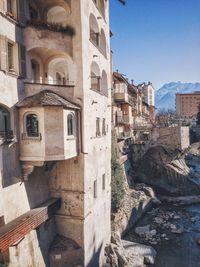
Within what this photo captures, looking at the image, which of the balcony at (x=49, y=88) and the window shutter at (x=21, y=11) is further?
the balcony at (x=49, y=88)

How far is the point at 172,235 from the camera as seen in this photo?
23922 millimetres

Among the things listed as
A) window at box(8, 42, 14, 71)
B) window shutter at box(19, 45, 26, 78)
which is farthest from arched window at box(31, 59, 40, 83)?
window at box(8, 42, 14, 71)

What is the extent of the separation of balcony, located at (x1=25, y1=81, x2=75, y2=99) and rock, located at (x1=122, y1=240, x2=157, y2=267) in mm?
13287

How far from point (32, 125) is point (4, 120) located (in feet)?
4.45

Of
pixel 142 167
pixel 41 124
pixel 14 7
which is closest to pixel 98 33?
pixel 14 7

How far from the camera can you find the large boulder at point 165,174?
3572cm

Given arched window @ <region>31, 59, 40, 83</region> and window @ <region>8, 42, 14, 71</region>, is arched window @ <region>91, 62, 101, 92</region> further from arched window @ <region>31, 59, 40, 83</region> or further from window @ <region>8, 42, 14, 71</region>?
window @ <region>8, 42, 14, 71</region>

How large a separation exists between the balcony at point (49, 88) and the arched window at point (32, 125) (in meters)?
1.44

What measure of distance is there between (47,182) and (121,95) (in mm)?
20657

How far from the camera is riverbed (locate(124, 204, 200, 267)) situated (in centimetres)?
1988

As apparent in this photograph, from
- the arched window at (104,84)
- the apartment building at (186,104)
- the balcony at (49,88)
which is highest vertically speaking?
the apartment building at (186,104)

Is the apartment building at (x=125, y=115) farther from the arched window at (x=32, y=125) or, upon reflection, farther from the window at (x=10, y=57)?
the window at (x=10, y=57)

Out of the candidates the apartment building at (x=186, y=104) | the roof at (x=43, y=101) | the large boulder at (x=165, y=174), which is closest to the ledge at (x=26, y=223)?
the roof at (x=43, y=101)

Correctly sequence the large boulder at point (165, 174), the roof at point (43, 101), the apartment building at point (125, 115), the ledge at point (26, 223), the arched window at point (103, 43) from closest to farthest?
the ledge at point (26, 223) < the roof at point (43, 101) < the arched window at point (103, 43) < the apartment building at point (125, 115) < the large boulder at point (165, 174)
